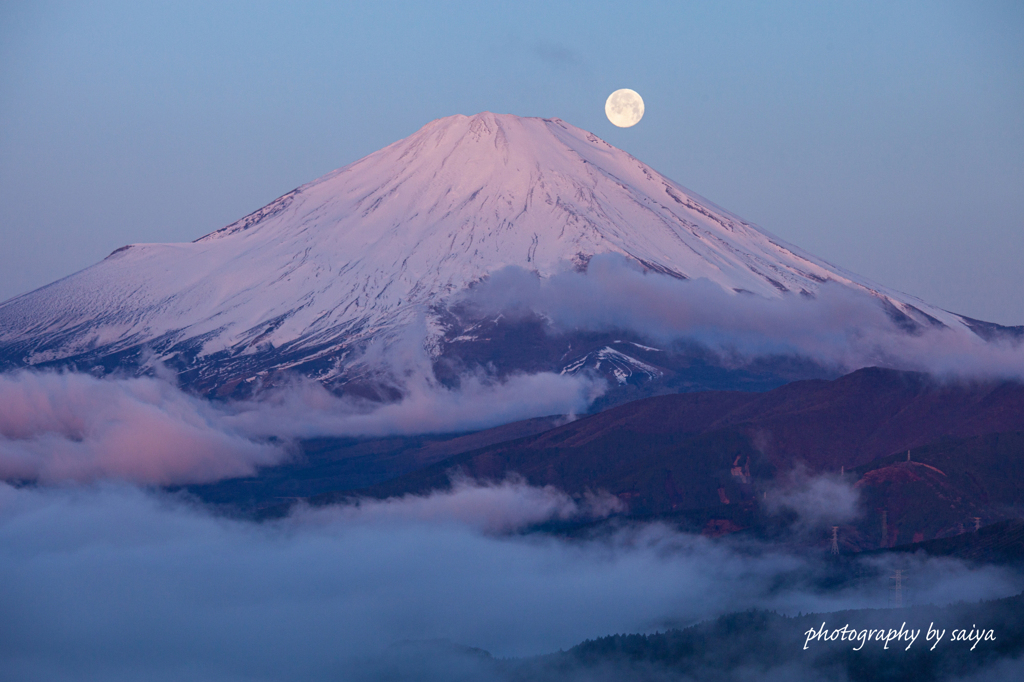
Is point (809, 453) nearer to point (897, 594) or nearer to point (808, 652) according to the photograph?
point (808, 652)

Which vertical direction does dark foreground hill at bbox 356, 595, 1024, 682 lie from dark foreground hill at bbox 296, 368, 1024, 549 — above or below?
below

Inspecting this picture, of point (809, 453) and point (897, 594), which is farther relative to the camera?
point (809, 453)

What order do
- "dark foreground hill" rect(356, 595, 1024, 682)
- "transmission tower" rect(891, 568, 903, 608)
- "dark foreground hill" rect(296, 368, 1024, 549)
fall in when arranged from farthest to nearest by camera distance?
"dark foreground hill" rect(296, 368, 1024, 549), "transmission tower" rect(891, 568, 903, 608), "dark foreground hill" rect(356, 595, 1024, 682)

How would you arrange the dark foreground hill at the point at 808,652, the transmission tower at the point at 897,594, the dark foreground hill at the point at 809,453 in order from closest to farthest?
the dark foreground hill at the point at 808,652, the transmission tower at the point at 897,594, the dark foreground hill at the point at 809,453

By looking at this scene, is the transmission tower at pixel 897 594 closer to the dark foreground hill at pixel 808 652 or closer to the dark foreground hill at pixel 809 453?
the dark foreground hill at pixel 808 652

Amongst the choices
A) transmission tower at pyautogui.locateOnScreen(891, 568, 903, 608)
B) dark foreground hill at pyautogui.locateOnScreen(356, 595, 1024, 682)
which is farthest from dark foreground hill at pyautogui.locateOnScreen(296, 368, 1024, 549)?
dark foreground hill at pyautogui.locateOnScreen(356, 595, 1024, 682)

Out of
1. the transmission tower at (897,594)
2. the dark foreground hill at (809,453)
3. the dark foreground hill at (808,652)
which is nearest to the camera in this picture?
the dark foreground hill at (808,652)

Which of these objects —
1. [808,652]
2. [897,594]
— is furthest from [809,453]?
[897,594]

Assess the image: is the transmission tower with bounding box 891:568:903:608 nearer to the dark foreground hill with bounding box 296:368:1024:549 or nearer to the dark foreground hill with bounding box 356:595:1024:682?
the dark foreground hill with bounding box 356:595:1024:682

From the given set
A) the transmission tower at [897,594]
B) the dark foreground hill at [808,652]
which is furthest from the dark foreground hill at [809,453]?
the dark foreground hill at [808,652]

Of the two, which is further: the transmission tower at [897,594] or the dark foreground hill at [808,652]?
the transmission tower at [897,594]

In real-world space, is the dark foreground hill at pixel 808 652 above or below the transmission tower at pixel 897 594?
below

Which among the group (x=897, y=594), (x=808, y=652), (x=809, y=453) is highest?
(x=809, y=453)

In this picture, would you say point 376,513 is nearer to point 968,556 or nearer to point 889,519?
point 889,519
